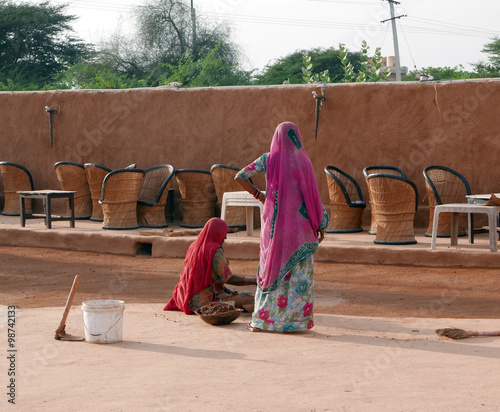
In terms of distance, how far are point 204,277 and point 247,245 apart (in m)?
3.18

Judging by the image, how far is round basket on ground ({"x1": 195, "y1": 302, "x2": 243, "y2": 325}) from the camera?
19.0ft

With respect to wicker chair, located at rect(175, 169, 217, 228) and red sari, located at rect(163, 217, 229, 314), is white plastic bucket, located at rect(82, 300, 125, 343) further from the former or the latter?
wicker chair, located at rect(175, 169, 217, 228)

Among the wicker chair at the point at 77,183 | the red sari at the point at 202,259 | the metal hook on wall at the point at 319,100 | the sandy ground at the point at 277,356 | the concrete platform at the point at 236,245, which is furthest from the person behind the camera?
the wicker chair at the point at 77,183

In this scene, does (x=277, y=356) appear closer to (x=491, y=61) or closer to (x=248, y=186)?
(x=248, y=186)

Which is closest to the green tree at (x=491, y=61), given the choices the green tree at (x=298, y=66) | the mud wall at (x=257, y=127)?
the green tree at (x=298, y=66)

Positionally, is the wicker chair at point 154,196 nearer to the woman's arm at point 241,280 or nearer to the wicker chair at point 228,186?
the wicker chair at point 228,186

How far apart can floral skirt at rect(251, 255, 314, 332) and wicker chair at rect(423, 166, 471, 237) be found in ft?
13.5

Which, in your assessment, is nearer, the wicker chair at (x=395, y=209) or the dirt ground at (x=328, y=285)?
the dirt ground at (x=328, y=285)

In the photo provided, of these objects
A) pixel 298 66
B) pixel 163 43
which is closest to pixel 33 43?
pixel 163 43

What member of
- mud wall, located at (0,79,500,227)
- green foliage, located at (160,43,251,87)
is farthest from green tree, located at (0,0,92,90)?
mud wall, located at (0,79,500,227)

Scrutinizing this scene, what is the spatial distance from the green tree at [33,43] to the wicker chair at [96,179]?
18.4 m

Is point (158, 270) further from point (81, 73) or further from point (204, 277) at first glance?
point (81, 73)

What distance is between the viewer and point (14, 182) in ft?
41.2

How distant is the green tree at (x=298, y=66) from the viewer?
33812 mm
